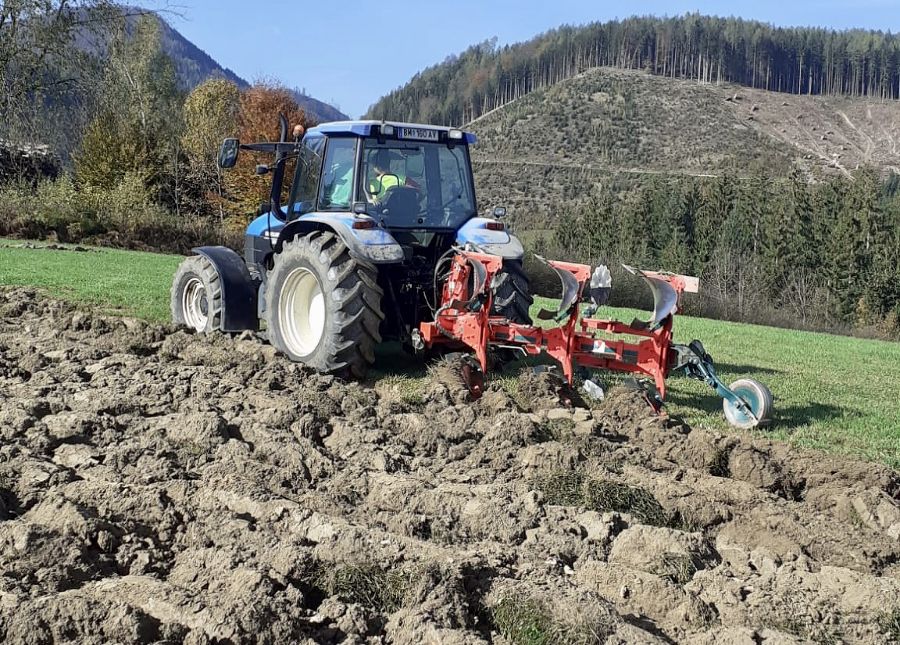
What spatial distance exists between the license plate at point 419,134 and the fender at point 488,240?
0.86m

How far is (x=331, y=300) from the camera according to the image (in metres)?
7.08

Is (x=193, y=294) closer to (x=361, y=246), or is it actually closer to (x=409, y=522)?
(x=361, y=246)

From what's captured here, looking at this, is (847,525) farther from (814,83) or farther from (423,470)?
(814,83)

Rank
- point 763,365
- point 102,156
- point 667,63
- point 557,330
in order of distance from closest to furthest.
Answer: point 557,330
point 763,365
point 102,156
point 667,63

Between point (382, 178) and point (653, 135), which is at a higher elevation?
point (653, 135)

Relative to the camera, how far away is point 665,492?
4.65 metres

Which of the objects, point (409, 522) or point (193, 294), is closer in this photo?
point (409, 522)

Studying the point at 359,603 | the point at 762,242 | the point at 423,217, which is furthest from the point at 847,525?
the point at 762,242

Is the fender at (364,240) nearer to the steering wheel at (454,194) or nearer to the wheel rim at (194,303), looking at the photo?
the steering wheel at (454,194)

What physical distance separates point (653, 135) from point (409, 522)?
324ft

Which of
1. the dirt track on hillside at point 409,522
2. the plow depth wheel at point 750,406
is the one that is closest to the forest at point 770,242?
the plow depth wheel at point 750,406

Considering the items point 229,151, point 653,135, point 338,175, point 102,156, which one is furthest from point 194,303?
point 653,135

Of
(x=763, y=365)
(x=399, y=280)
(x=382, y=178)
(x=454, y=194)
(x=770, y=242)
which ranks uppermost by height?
(x=382, y=178)

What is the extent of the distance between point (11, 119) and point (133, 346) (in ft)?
80.4
